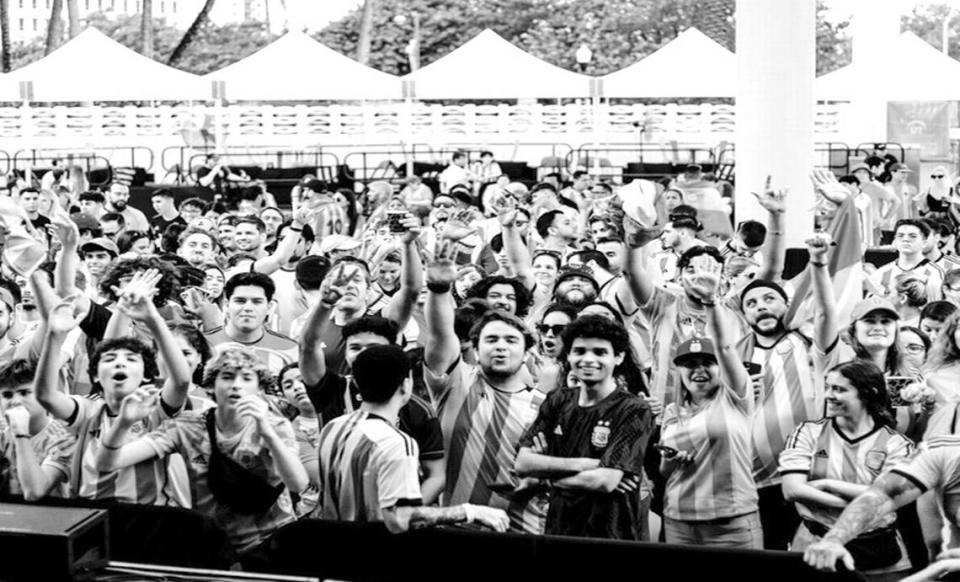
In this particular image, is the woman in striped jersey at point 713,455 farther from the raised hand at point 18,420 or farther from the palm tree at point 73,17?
the palm tree at point 73,17

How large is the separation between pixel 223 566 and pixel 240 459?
0.61 metres

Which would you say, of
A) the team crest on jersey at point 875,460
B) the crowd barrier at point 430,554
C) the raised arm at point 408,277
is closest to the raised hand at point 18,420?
the crowd barrier at point 430,554

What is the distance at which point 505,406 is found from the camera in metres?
6.70

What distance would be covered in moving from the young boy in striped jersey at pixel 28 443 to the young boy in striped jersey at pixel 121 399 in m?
0.08

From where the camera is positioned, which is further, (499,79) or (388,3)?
Answer: (388,3)

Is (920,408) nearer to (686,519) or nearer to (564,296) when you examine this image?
(686,519)

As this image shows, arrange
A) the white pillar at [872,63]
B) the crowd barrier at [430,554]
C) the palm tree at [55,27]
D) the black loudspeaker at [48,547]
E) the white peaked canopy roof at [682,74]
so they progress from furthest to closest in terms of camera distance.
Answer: the palm tree at [55,27] < the white pillar at [872,63] < the white peaked canopy roof at [682,74] < the crowd barrier at [430,554] < the black loudspeaker at [48,547]

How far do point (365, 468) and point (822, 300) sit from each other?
2.75 metres

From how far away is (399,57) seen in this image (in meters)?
59.3

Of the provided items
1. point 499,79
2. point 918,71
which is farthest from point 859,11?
point 499,79

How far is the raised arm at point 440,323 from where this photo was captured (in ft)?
22.8

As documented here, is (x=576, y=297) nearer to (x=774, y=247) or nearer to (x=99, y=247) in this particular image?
(x=774, y=247)

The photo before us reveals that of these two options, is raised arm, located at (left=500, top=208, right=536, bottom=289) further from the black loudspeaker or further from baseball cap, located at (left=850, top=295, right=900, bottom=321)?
the black loudspeaker

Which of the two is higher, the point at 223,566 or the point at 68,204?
the point at 68,204
